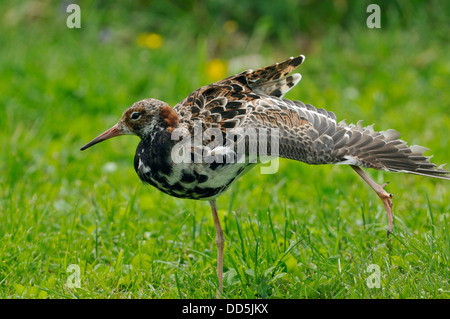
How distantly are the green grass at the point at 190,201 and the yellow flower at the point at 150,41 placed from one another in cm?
11

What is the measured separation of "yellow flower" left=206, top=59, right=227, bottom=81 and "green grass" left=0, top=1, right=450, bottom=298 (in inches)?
4.5

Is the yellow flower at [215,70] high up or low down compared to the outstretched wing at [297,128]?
up

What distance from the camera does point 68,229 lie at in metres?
5.18

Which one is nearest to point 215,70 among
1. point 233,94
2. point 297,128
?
point 233,94

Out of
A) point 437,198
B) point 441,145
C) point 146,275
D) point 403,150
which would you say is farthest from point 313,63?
point 146,275

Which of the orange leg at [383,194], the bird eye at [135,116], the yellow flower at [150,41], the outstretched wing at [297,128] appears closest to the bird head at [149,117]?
the bird eye at [135,116]

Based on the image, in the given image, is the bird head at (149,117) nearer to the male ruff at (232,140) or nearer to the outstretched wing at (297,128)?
the male ruff at (232,140)

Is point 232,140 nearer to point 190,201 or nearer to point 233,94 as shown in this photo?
point 233,94

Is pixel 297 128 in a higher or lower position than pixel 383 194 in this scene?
higher

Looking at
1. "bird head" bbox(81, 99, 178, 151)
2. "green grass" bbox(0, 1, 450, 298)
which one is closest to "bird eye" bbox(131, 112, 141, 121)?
"bird head" bbox(81, 99, 178, 151)

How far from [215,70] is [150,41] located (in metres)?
1.21

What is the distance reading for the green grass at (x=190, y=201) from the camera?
4395mm

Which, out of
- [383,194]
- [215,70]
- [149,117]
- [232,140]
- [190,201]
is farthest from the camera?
[215,70]

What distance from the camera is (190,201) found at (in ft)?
18.5
